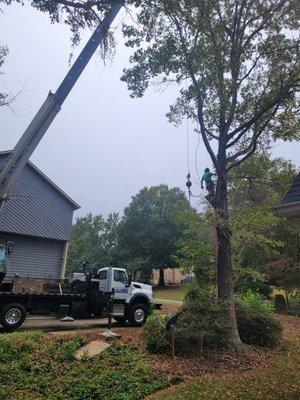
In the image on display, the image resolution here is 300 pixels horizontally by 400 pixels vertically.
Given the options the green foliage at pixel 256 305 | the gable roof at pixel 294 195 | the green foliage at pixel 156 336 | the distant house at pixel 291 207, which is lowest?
the green foliage at pixel 156 336

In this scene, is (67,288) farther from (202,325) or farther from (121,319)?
(202,325)

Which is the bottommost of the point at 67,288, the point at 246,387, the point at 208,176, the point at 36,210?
the point at 246,387

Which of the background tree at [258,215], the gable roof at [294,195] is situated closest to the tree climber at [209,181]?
the background tree at [258,215]

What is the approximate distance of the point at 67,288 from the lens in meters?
17.2

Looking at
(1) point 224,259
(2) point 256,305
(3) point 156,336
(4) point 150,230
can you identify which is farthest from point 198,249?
(4) point 150,230

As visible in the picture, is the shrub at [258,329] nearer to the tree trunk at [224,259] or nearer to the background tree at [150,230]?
the tree trunk at [224,259]

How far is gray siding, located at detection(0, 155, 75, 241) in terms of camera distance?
2336 cm

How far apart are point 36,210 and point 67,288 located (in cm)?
887

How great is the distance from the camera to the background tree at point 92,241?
54.8 metres

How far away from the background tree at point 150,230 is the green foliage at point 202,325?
31539 mm

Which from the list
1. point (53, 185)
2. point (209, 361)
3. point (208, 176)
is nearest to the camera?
point (209, 361)

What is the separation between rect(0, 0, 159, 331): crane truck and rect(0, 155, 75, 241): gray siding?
638 cm

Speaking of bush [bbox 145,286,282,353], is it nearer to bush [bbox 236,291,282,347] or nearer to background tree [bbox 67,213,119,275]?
bush [bbox 236,291,282,347]

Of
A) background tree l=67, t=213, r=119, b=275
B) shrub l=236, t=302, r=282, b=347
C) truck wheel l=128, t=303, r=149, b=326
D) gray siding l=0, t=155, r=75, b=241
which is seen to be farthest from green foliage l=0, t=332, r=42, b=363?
background tree l=67, t=213, r=119, b=275
